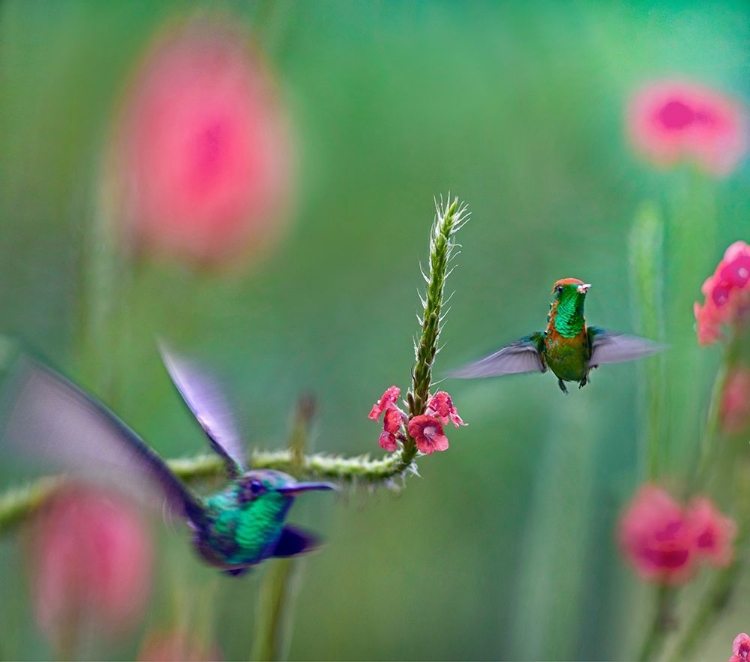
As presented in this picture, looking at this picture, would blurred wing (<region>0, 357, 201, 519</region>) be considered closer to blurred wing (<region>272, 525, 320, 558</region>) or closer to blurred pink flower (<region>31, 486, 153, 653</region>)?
blurred wing (<region>272, 525, 320, 558</region>)

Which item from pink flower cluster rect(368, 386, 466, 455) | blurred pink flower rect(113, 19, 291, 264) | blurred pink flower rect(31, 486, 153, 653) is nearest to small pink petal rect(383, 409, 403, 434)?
pink flower cluster rect(368, 386, 466, 455)

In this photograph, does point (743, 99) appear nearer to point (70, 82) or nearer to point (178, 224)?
point (178, 224)

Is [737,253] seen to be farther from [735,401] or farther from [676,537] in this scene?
[676,537]

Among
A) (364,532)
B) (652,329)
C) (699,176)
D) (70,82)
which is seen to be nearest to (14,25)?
(70,82)

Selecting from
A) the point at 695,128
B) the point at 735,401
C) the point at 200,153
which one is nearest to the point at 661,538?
the point at 735,401

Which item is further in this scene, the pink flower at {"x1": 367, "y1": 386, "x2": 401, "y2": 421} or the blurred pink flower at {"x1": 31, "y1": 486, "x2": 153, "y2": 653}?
the blurred pink flower at {"x1": 31, "y1": 486, "x2": 153, "y2": 653}

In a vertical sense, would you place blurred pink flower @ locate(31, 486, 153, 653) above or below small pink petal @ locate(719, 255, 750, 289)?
below

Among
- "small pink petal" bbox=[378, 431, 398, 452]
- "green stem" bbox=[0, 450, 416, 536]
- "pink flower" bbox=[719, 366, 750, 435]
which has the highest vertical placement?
"pink flower" bbox=[719, 366, 750, 435]
